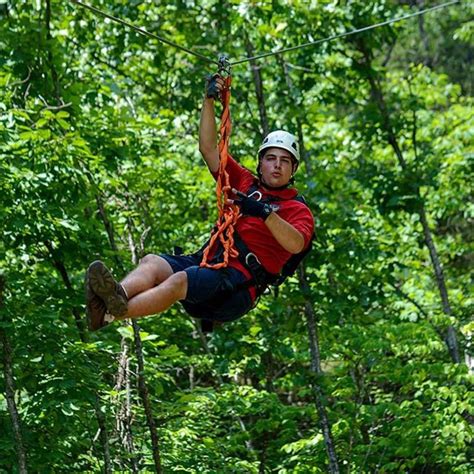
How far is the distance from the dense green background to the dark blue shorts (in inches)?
56.5

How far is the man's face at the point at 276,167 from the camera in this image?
12.7 feet

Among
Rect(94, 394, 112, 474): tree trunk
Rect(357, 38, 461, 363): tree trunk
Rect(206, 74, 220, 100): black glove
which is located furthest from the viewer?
Rect(357, 38, 461, 363): tree trunk

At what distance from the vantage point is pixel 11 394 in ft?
15.5

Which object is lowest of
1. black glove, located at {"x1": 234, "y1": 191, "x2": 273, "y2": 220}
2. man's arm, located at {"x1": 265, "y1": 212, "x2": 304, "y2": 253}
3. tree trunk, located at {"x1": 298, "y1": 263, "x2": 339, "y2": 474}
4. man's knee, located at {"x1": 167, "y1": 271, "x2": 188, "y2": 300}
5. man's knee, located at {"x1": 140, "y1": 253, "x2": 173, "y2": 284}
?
man's knee, located at {"x1": 167, "y1": 271, "x2": 188, "y2": 300}

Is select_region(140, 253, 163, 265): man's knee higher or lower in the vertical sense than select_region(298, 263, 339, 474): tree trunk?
lower

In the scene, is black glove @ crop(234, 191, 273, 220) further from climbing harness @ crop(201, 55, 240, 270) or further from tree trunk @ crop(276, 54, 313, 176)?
tree trunk @ crop(276, 54, 313, 176)

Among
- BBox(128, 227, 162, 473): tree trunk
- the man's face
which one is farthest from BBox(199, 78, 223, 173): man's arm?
BBox(128, 227, 162, 473): tree trunk

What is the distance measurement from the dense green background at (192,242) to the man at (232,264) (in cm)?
143

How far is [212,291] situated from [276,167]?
0.74m

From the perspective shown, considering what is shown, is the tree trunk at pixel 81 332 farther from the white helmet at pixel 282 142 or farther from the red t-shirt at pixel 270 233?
the white helmet at pixel 282 142

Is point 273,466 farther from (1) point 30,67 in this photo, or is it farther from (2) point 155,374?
(1) point 30,67

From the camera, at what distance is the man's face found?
12.7ft

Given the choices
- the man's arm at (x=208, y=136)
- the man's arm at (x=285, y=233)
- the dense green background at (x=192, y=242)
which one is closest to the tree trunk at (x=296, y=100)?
the dense green background at (x=192, y=242)

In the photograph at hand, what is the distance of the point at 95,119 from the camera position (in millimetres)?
5797
